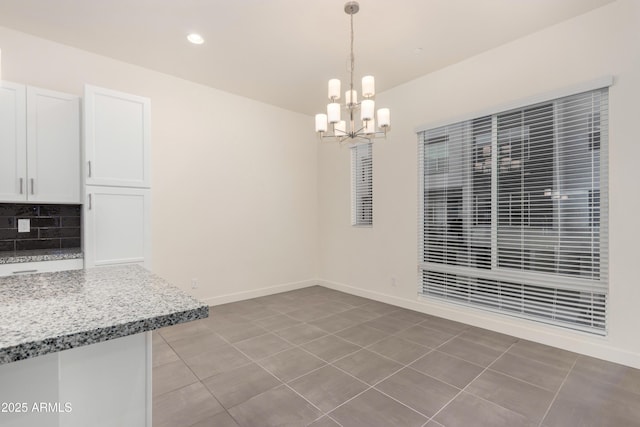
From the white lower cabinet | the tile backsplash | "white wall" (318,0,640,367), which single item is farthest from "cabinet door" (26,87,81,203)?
"white wall" (318,0,640,367)

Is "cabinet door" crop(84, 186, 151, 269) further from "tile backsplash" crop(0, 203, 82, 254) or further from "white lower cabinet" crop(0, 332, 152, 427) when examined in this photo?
"white lower cabinet" crop(0, 332, 152, 427)

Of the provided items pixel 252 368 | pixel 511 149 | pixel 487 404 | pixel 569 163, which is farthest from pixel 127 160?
pixel 569 163

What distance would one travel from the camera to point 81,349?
97 cm

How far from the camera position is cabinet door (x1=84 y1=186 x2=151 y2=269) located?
2.79 m

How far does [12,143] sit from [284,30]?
2.61 m

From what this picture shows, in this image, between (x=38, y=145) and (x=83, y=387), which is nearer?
(x=83, y=387)

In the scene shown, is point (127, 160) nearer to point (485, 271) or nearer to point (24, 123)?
point (24, 123)

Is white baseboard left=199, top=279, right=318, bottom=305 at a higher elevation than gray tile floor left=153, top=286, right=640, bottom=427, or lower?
higher

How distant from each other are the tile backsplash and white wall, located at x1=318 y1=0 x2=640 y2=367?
347 cm

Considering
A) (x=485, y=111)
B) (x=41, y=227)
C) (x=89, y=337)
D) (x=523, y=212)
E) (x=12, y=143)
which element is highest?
(x=485, y=111)

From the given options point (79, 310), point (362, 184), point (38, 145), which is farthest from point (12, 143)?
point (362, 184)

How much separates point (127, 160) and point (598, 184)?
432 centimetres

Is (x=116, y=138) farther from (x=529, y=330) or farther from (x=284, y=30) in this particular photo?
(x=529, y=330)

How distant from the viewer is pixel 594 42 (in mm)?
2701
